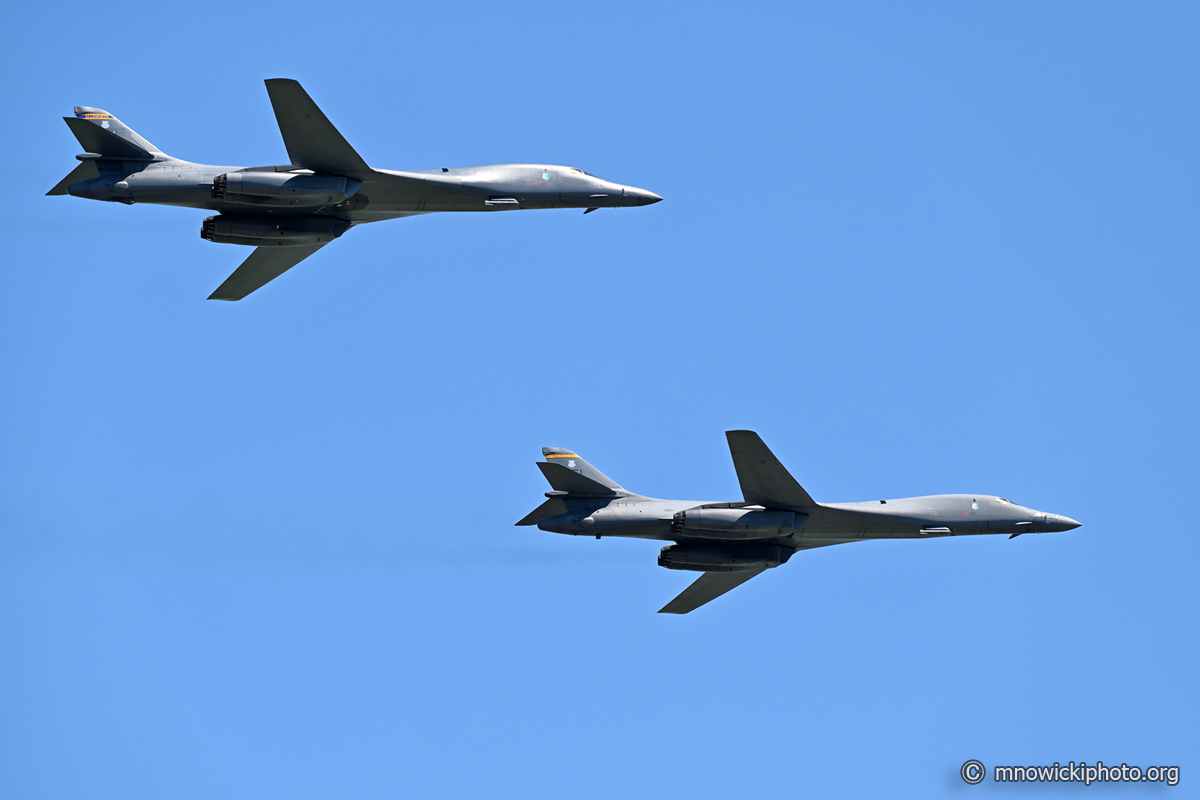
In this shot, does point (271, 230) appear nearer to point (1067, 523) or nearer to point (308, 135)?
point (308, 135)

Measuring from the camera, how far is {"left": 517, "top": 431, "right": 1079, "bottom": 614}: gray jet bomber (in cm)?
4350

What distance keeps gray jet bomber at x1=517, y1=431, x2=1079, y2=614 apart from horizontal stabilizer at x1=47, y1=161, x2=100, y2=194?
1663 centimetres

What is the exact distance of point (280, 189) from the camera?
134ft

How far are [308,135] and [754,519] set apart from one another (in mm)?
17933

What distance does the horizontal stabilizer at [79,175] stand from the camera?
1638 inches

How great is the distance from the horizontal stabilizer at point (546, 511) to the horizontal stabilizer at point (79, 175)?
1713 centimetres

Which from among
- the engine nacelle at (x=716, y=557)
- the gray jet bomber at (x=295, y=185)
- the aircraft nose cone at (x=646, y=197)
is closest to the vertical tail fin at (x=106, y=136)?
the gray jet bomber at (x=295, y=185)

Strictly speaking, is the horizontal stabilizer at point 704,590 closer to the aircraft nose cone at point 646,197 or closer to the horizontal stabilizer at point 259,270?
the aircraft nose cone at point 646,197

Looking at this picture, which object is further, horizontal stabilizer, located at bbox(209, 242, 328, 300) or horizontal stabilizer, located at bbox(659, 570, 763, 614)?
horizontal stabilizer, located at bbox(659, 570, 763, 614)

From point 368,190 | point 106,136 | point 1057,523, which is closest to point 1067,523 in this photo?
point 1057,523

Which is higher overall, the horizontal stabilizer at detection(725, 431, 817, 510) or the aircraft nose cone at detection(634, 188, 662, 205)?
the aircraft nose cone at detection(634, 188, 662, 205)

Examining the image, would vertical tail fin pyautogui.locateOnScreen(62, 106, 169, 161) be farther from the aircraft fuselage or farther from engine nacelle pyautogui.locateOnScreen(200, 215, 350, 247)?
engine nacelle pyautogui.locateOnScreen(200, 215, 350, 247)

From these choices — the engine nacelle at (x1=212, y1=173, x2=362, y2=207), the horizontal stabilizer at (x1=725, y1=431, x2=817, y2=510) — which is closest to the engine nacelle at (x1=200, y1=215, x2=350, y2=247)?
the engine nacelle at (x1=212, y1=173, x2=362, y2=207)

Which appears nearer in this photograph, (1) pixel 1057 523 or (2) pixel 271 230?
(2) pixel 271 230
